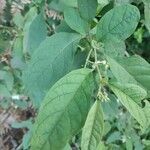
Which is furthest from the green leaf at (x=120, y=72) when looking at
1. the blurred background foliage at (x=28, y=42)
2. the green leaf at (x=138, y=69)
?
the blurred background foliage at (x=28, y=42)

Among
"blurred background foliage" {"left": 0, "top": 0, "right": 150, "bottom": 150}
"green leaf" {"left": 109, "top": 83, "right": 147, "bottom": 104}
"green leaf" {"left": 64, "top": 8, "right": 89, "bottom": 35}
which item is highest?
"green leaf" {"left": 64, "top": 8, "right": 89, "bottom": 35}

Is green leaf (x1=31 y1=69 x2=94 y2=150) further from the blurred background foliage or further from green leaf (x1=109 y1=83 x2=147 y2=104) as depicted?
the blurred background foliage

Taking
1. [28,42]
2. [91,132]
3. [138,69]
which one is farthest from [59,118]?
[28,42]

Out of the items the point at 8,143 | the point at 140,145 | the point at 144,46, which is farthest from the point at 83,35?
the point at 144,46

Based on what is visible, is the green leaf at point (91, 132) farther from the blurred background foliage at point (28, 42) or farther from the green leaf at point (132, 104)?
the blurred background foliage at point (28, 42)

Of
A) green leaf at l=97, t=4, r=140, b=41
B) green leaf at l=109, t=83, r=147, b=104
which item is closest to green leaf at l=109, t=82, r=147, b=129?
green leaf at l=109, t=83, r=147, b=104

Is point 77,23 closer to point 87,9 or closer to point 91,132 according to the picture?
point 87,9
